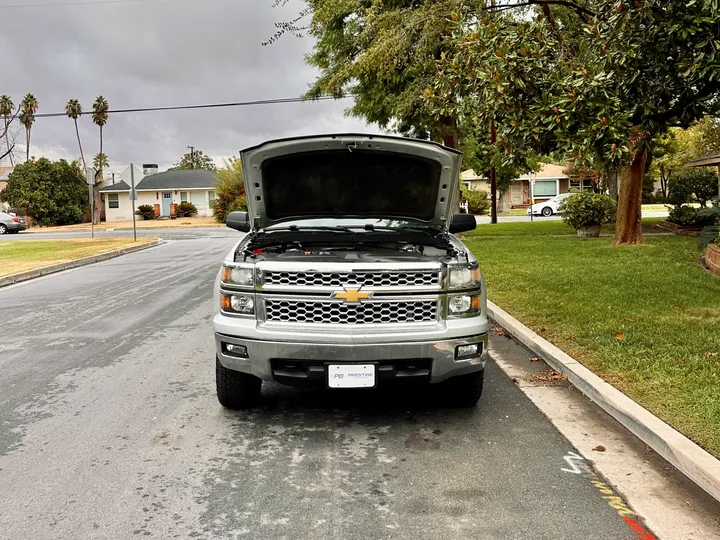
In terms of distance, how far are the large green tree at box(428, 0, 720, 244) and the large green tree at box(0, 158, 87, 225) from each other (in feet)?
150

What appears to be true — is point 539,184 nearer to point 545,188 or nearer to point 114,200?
point 545,188

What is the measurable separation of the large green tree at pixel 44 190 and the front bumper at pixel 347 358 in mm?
47986

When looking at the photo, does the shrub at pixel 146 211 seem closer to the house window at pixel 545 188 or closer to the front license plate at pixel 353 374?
the house window at pixel 545 188

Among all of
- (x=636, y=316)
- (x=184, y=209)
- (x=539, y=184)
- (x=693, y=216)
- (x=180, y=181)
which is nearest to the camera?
(x=636, y=316)

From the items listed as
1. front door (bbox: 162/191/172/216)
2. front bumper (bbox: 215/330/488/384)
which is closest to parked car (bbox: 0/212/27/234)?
front door (bbox: 162/191/172/216)

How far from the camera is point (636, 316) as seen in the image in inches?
304

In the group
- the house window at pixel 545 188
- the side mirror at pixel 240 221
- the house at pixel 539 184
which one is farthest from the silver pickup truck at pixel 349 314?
the house window at pixel 545 188

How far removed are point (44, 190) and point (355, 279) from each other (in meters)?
48.7

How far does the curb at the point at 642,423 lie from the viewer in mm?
3661

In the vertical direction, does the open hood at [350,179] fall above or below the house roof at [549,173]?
below

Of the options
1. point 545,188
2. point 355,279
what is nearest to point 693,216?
point 355,279

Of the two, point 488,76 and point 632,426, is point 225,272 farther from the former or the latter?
point 488,76

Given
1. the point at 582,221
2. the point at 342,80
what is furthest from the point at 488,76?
the point at 582,221

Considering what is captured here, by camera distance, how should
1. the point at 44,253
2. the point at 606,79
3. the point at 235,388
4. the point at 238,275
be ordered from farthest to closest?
the point at 44,253 < the point at 606,79 < the point at 235,388 < the point at 238,275
